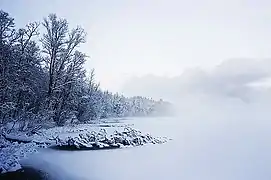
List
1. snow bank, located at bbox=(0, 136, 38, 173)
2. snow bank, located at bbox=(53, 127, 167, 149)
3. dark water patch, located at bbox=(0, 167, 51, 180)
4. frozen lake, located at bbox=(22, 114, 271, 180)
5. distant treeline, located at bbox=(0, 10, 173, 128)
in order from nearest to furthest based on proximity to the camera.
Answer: dark water patch, located at bbox=(0, 167, 51, 180), snow bank, located at bbox=(0, 136, 38, 173), frozen lake, located at bbox=(22, 114, 271, 180), snow bank, located at bbox=(53, 127, 167, 149), distant treeline, located at bbox=(0, 10, 173, 128)

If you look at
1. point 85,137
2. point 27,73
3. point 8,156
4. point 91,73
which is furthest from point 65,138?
point 91,73

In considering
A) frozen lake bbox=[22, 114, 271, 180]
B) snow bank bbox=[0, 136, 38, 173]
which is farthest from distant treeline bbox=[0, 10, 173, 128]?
snow bank bbox=[0, 136, 38, 173]

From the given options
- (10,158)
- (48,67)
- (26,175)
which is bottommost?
(26,175)

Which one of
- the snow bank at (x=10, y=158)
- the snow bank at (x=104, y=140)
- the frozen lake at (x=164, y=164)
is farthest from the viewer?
the snow bank at (x=104, y=140)

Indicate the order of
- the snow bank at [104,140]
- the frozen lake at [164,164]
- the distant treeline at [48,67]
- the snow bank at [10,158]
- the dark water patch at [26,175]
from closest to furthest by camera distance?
the dark water patch at [26,175] < the snow bank at [10,158] < the frozen lake at [164,164] < the snow bank at [104,140] < the distant treeline at [48,67]

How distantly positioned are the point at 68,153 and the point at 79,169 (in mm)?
3984

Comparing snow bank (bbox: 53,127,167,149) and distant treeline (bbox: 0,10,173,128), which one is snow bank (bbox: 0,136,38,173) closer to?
snow bank (bbox: 53,127,167,149)

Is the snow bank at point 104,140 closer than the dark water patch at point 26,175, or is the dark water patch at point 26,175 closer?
the dark water patch at point 26,175

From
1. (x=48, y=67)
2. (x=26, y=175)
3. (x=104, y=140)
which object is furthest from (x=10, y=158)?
(x=48, y=67)

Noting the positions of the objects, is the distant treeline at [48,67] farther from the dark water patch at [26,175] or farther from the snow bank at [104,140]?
the dark water patch at [26,175]

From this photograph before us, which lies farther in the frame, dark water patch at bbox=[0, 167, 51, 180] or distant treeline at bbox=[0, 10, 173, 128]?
distant treeline at bbox=[0, 10, 173, 128]

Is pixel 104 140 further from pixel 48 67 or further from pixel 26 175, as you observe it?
pixel 48 67

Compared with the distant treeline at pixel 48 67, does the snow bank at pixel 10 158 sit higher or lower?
lower

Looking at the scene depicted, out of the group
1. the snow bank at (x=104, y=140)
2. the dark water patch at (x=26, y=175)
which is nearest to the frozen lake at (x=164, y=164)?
the dark water patch at (x=26, y=175)
